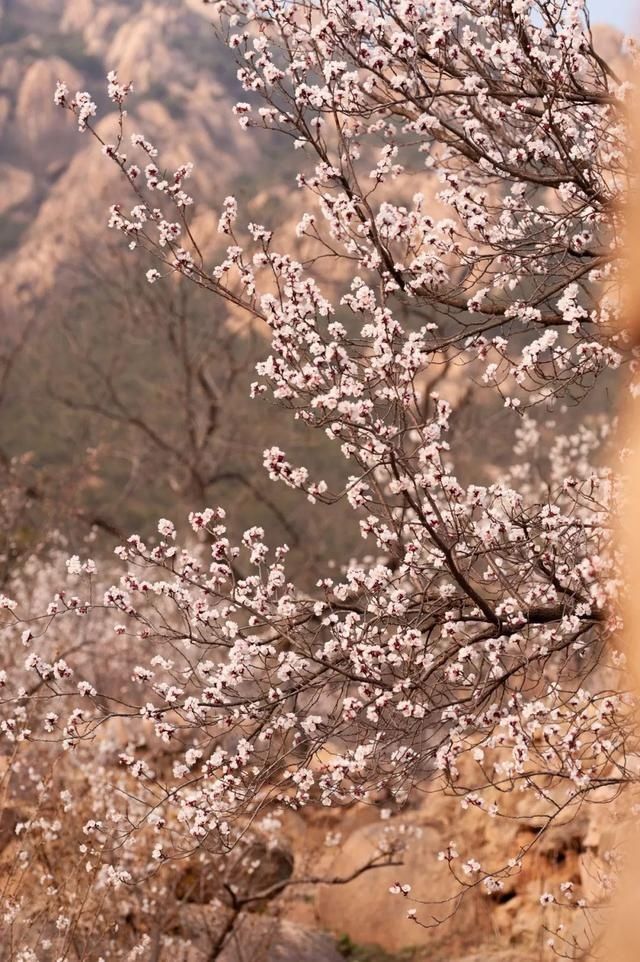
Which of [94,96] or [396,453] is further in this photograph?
[94,96]

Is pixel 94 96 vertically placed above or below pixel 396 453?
above

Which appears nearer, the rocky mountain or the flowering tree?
the flowering tree

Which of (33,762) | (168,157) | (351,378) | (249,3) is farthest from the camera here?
(168,157)

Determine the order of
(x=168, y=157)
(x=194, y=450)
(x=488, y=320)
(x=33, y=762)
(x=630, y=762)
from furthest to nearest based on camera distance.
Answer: (x=168, y=157), (x=194, y=450), (x=33, y=762), (x=630, y=762), (x=488, y=320)

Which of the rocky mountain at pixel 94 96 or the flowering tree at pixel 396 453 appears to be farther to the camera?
the rocky mountain at pixel 94 96

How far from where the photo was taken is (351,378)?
497cm

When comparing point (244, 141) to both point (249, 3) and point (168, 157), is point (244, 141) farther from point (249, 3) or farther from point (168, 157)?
point (249, 3)

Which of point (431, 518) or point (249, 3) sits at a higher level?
point (249, 3)

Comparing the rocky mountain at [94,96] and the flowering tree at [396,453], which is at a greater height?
the rocky mountain at [94,96]

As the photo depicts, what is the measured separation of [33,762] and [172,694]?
223 inches

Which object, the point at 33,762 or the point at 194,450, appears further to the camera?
the point at 194,450

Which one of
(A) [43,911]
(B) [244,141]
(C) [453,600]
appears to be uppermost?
(B) [244,141]

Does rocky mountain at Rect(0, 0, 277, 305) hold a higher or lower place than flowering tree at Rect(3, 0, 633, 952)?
higher

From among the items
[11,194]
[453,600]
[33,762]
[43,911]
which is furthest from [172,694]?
[11,194]
